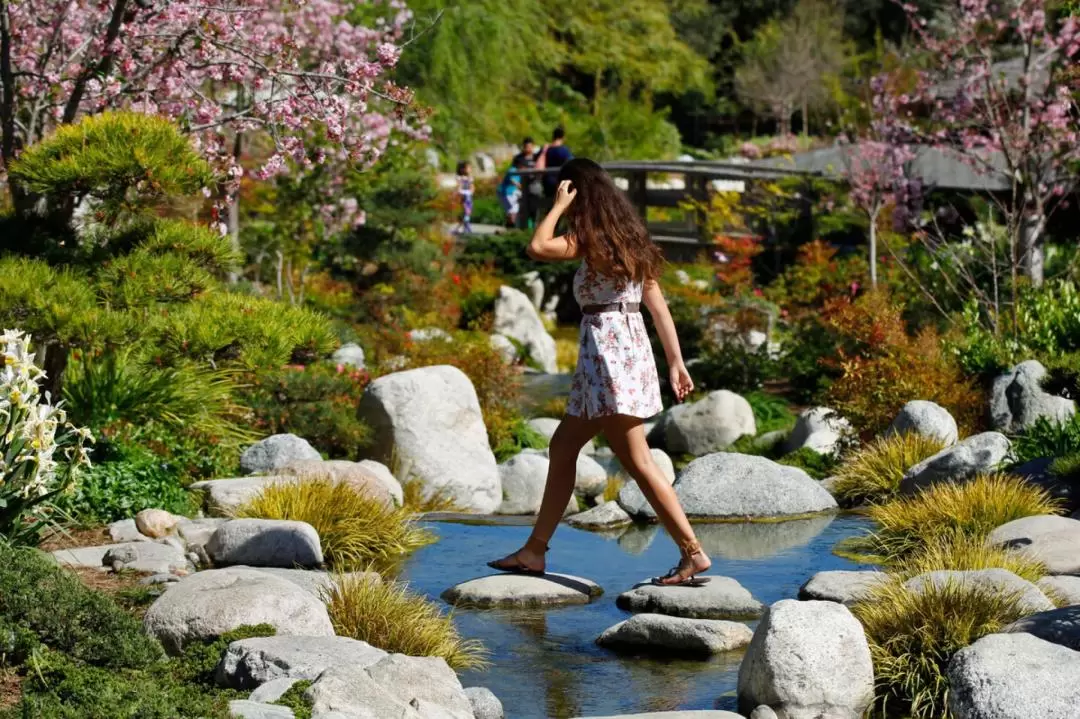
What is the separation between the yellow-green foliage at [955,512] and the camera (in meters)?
8.46

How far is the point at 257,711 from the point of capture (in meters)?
4.86

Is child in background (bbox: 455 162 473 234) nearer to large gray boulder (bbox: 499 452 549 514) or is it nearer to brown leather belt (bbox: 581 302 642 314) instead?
large gray boulder (bbox: 499 452 549 514)

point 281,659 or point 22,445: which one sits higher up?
point 22,445

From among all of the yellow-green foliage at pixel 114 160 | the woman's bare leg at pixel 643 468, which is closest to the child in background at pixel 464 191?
the yellow-green foliage at pixel 114 160

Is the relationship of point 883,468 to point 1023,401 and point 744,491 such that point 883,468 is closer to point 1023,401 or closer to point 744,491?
point 744,491

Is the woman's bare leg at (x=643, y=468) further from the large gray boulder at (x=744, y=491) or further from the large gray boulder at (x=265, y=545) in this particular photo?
the large gray boulder at (x=744, y=491)

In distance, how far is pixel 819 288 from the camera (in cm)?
1712

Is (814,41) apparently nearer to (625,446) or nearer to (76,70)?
(76,70)

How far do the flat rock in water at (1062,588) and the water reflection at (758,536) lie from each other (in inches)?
79.2

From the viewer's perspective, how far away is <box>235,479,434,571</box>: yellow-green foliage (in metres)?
8.28

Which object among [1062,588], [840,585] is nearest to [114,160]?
[840,585]

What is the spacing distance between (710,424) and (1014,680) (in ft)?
28.1

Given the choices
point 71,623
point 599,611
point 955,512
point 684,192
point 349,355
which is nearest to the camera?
point 71,623

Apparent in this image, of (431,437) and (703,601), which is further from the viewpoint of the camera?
(431,437)
